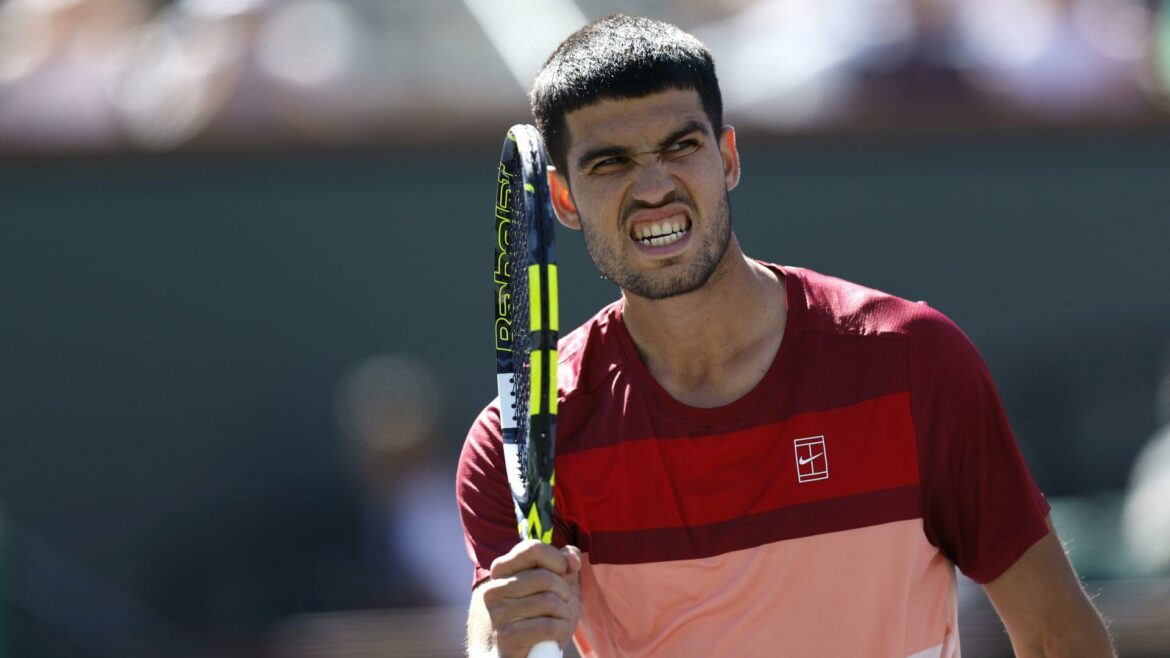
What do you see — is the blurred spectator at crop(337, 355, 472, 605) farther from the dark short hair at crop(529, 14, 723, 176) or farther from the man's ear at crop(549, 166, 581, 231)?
the dark short hair at crop(529, 14, 723, 176)

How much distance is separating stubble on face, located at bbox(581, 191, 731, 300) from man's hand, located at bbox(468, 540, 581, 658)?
49 cm

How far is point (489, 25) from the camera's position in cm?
743

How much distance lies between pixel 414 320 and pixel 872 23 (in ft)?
7.99

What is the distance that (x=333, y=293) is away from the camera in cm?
748

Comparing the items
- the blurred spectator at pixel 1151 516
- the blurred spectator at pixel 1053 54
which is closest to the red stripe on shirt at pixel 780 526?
the blurred spectator at pixel 1151 516

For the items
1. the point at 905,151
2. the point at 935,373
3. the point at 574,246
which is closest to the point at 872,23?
the point at 905,151

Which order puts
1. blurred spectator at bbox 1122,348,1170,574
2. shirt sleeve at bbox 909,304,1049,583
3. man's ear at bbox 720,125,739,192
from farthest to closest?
blurred spectator at bbox 1122,348,1170,574 < man's ear at bbox 720,125,739,192 < shirt sleeve at bbox 909,304,1049,583

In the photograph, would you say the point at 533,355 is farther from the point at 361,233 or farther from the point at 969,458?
the point at 361,233

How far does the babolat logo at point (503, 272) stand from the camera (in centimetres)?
270

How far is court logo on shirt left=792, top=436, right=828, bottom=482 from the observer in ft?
8.39

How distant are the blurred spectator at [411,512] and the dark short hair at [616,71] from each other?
3657 millimetres

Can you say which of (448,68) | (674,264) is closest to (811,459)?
(674,264)

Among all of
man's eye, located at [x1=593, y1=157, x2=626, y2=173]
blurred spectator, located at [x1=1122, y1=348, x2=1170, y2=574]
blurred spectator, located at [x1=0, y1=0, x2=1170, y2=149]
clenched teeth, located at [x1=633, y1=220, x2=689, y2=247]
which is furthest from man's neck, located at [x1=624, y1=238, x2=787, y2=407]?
blurred spectator, located at [x1=0, y1=0, x2=1170, y2=149]

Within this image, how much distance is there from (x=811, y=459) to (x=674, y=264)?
→ 0.37 metres
